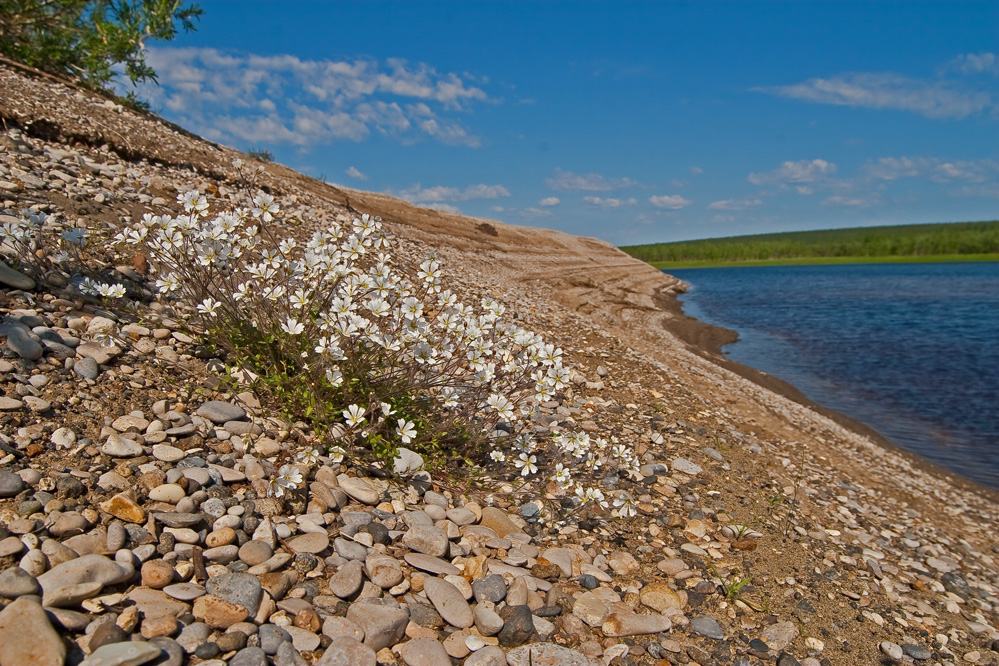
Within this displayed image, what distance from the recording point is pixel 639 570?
3936mm

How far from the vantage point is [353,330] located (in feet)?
12.7

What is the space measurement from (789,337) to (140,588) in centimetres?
2118

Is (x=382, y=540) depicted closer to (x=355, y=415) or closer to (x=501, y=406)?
(x=355, y=415)

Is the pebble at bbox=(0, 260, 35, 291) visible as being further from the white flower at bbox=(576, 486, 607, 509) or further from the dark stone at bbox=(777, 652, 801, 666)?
the dark stone at bbox=(777, 652, 801, 666)

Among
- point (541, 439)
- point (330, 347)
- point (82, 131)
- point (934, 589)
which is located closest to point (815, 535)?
point (934, 589)

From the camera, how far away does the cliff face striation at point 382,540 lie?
8.63 feet

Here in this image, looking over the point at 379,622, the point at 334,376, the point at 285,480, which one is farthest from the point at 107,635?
the point at 334,376

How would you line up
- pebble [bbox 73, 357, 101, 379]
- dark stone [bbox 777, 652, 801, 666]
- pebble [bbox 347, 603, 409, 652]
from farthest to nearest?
1. pebble [bbox 73, 357, 101, 379]
2. dark stone [bbox 777, 652, 801, 666]
3. pebble [bbox 347, 603, 409, 652]

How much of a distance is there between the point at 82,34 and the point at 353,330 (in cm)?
1217

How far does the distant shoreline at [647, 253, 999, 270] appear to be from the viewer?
7875 centimetres

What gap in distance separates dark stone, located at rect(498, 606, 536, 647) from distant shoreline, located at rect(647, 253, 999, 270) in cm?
7569

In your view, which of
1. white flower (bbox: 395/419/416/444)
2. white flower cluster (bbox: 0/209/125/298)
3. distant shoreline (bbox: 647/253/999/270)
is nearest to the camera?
white flower (bbox: 395/419/416/444)

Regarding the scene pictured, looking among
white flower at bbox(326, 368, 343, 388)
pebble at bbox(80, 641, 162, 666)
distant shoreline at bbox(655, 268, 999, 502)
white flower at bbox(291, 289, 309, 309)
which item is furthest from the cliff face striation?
distant shoreline at bbox(655, 268, 999, 502)

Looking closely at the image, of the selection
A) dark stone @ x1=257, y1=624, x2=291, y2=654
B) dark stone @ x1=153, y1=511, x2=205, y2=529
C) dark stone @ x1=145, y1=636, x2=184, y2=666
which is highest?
dark stone @ x1=153, y1=511, x2=205, y2=529
